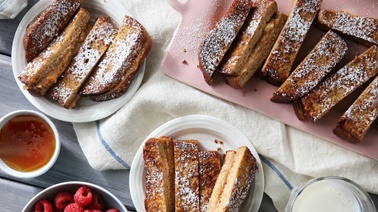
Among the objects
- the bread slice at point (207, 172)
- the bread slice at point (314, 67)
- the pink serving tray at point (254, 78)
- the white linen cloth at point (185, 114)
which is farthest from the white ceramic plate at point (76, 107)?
the bread slice at point (314, 67)

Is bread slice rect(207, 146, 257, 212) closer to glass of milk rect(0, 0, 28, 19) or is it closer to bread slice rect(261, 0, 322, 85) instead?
bread slice rect(261, 0, 322, 85)

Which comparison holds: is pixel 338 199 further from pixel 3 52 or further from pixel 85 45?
pixel 3 52

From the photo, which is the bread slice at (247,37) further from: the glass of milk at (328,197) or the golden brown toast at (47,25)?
the golden brown toast at (47,25)

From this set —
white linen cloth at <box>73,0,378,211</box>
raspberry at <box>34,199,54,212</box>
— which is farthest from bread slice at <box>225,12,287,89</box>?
raspberry at <box>34,199,54,212</box>

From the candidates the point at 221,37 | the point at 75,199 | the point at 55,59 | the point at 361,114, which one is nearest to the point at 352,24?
the point at 361,114

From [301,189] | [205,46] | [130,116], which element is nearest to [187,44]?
[205,46]

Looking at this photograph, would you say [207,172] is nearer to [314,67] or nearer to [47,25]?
[314,67]
